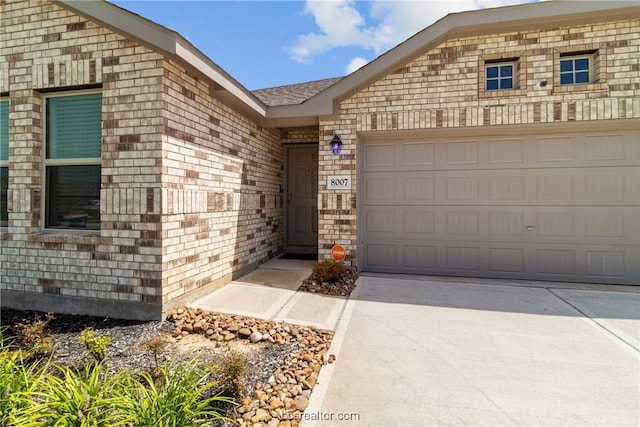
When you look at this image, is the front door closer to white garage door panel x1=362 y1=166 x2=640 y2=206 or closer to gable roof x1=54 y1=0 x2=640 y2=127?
gable roof x1=54 y1=0 x2=640 y2=127

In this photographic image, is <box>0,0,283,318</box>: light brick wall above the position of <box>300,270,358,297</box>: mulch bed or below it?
above

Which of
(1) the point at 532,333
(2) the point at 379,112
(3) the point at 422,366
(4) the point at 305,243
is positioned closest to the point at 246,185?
(4) the point at 305,243

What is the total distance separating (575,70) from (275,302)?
5744mm

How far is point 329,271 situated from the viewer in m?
4.62

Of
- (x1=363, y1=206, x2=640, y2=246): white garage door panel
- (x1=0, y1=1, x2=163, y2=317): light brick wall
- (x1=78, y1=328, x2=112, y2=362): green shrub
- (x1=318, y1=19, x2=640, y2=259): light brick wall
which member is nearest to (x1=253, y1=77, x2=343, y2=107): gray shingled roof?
(x1=318, y1=19, x2=640, y2=259): light brick wall

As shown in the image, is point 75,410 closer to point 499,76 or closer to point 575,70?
point 499,76

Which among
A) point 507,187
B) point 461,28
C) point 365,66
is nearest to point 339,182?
point 365,66

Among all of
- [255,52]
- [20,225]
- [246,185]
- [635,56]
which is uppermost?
[255,52]

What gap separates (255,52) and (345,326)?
6118 millimetres

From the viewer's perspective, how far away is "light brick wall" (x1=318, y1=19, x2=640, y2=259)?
450cm

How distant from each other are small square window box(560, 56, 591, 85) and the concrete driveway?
3.28m

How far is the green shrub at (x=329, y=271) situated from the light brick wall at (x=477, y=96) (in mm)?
635

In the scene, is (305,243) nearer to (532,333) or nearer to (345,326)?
(345,326)

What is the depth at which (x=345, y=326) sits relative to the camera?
10.6 ft
